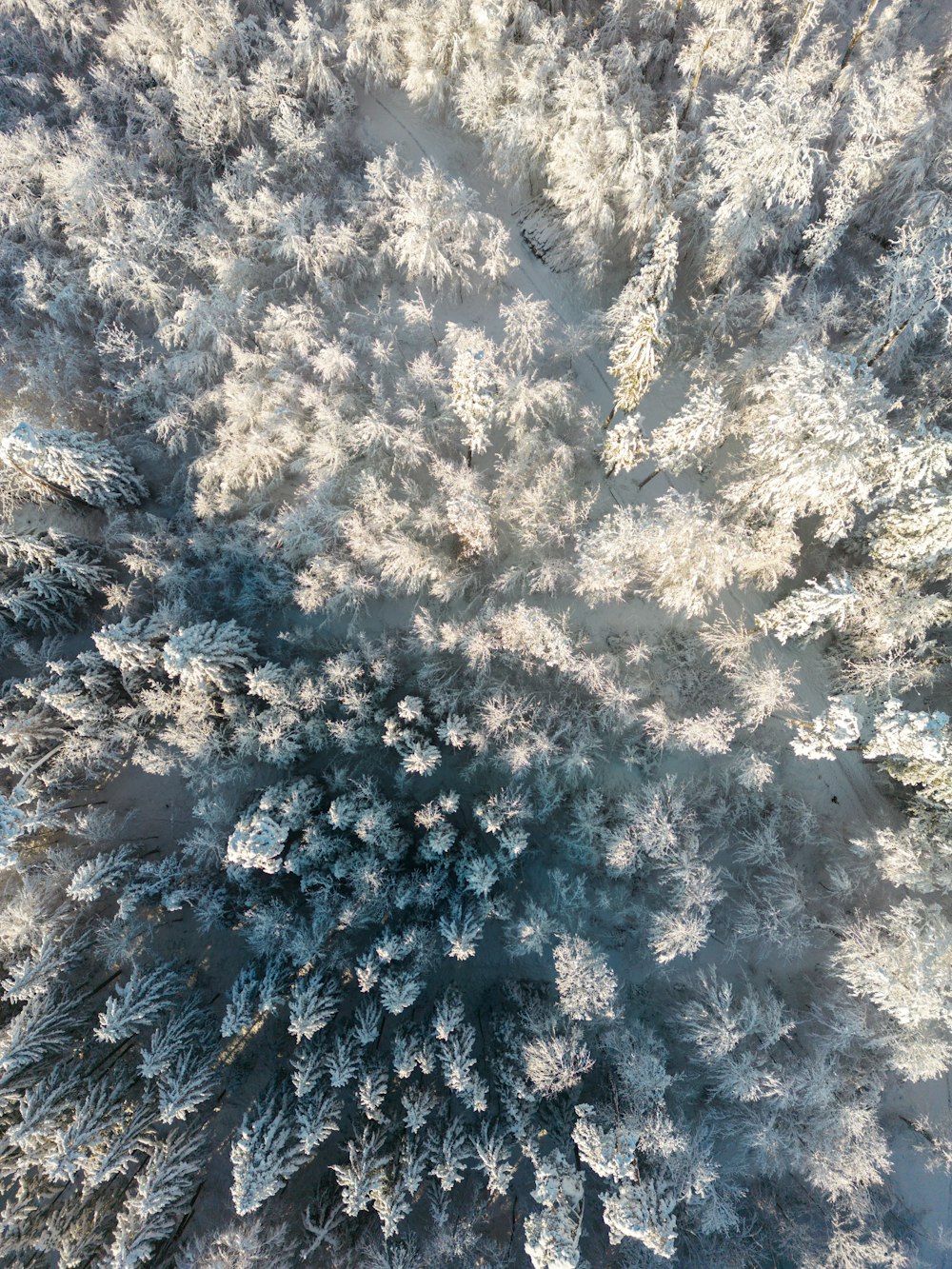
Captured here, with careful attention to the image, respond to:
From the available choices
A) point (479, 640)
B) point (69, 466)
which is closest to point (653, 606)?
point (479, 640)

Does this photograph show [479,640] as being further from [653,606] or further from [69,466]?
[69,466]

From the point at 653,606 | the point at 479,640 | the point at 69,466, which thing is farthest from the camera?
the point at 653,606

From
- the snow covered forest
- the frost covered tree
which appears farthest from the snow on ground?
the frost covered tree

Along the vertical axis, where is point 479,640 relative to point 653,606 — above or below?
below

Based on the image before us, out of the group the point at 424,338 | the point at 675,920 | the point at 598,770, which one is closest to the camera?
the point at 675,920

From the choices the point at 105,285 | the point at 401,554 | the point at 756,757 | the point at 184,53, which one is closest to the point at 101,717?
the point at 401,554

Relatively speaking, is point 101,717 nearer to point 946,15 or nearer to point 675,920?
point 675,920

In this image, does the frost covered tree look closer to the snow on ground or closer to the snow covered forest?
the snow covered forest

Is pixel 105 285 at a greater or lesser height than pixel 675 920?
greater
